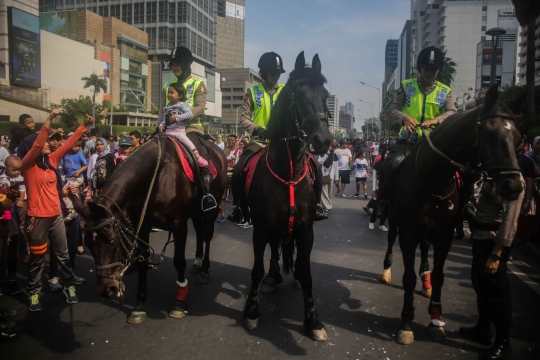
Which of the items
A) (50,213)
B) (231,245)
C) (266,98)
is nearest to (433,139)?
(266,98)

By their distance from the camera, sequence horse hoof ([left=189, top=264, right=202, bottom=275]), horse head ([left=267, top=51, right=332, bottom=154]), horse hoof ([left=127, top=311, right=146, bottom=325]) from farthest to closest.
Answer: horse hoof ([left=189, top=264, right=202, bottom=275]) → horse hoof ([left=127, top=311, right=146, bottom=325]) → horse head ([left=267, top=51, right=332, bottom=154])

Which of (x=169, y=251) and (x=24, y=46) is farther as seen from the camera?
(x=24, y=46)

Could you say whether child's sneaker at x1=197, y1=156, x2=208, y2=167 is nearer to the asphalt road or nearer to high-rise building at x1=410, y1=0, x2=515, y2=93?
the asphalt road

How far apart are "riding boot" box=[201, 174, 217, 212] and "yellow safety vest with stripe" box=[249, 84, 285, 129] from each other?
1.03 meters

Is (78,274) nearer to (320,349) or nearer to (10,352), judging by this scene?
(10,352)

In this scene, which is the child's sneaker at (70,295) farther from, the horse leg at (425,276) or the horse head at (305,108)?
the horse leg at (425,276)

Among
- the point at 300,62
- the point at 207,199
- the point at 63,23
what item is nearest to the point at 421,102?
the point at 300,62

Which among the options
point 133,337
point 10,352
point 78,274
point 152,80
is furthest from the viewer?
point 152,80

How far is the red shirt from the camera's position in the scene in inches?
194

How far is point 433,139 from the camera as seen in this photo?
13.9 ft

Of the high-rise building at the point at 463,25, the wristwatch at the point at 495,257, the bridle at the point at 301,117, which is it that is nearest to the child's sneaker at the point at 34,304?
the bridle at the point at 301,117

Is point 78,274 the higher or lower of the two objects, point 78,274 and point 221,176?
the lower

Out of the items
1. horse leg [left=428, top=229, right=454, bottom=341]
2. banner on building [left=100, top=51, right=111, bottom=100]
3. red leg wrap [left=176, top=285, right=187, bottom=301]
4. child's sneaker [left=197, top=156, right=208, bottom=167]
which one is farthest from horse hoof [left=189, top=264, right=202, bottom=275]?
banner on building [left=100, top=51, right=111, bottom=100]

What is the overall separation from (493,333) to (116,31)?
10067 centimetres
